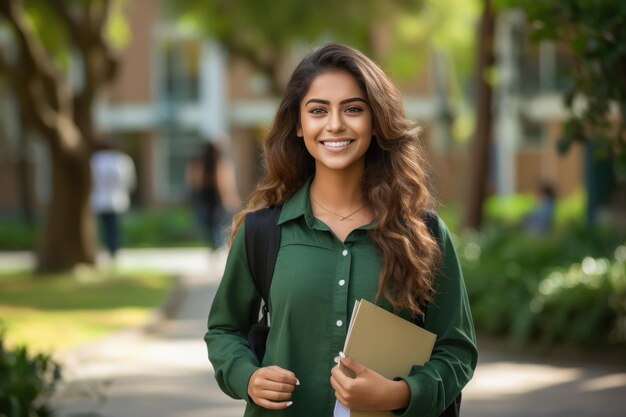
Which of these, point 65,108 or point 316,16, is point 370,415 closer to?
point 65,108

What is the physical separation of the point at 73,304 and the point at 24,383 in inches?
336

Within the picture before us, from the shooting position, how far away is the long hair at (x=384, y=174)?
3.50m

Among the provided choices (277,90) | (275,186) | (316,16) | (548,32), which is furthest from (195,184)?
(275,186)

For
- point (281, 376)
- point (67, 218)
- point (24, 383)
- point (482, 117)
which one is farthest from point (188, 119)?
point (281, 376)

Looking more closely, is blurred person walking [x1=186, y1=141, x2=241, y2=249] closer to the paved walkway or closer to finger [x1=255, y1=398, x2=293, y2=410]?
the paved walkway

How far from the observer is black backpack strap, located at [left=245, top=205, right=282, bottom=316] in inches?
143

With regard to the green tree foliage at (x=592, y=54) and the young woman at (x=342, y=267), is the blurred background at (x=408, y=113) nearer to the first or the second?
the green tree foliage at (x=592, y=54)

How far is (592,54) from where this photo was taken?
22.3 ft

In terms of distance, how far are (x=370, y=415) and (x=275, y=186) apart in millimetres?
764

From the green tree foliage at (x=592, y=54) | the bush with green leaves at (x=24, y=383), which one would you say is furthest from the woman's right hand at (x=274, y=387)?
the green tree foliage at (x=592, y=54)

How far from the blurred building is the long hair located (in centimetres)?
4049

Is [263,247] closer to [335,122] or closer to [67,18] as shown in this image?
[335,122]

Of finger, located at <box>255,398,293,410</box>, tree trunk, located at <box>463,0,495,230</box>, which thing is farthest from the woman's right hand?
tree trunk, located at <box>463,0,495,230</box>

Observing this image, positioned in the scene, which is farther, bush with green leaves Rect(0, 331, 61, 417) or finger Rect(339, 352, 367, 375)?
bush with green leaves Rect(0, 331, 61, 417)
